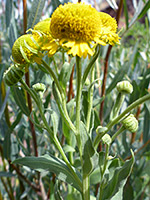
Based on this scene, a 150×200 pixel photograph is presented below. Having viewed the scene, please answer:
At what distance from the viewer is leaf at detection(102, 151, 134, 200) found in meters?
0.43

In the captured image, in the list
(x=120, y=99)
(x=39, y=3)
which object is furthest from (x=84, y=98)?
(x=39, y=3)

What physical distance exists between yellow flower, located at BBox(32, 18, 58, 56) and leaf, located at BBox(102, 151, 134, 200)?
25 centimetres

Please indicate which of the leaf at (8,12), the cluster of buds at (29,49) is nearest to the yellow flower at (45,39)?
the cluster of buds at (29,49)

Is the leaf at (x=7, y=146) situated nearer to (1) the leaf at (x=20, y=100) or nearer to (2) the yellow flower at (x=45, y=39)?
(1) the leaf at (x=20, y=100)

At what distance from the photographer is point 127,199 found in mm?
651

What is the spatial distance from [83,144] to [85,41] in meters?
0.18

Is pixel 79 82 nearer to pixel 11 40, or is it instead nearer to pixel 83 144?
pixel 83 144

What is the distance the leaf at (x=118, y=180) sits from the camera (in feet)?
1.40

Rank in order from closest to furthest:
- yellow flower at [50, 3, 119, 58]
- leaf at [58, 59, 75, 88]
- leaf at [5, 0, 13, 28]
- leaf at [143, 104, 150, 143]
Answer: yellow flower at [50, 3, 119, 58] < leaf at [58, 59, 75, 88] < leaf at [5, 0, 13, 28] < leaf at [143, 104, 150, 143]

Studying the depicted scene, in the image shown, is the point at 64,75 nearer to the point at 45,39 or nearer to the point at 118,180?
the point at 45,39

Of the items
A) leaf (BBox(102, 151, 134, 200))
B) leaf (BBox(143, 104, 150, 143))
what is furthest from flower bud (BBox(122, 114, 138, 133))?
leaf (BBox(143, 104, 150, 143))

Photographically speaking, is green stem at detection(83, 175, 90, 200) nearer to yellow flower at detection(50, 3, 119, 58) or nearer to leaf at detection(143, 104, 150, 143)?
yellow flower at detection(50, 3, 119, 58)

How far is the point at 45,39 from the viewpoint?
1.34ft

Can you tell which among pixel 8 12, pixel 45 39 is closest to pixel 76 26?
pixel 45 39
